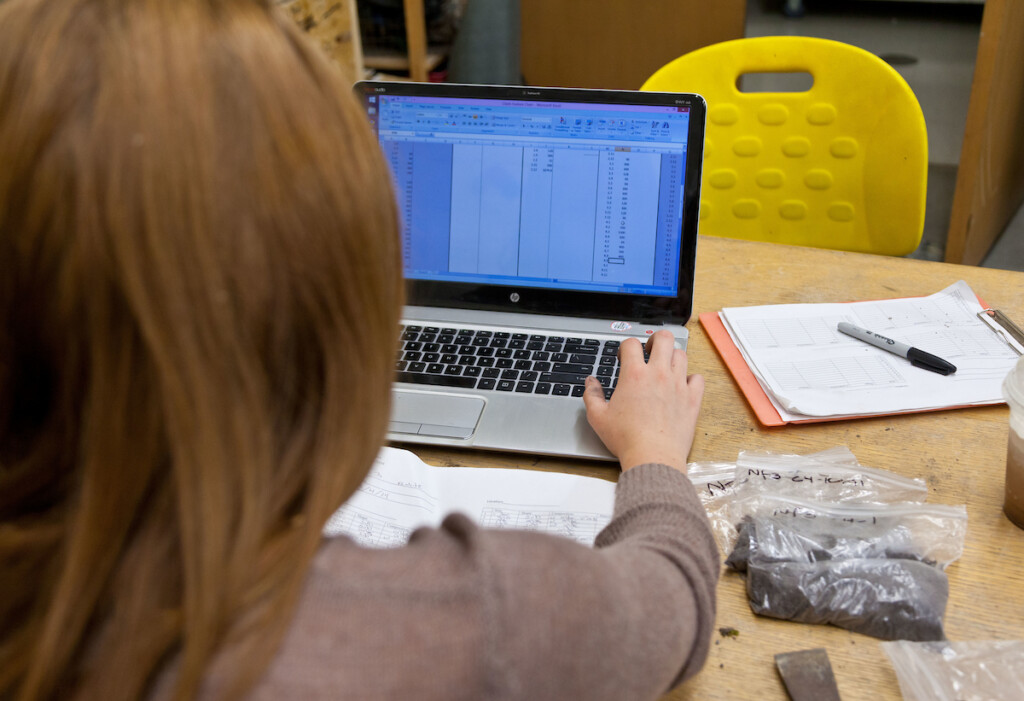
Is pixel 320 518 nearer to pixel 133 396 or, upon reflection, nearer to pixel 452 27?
pixel 133 396

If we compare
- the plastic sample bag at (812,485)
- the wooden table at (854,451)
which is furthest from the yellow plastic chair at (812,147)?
the plastic sample bag at (812,485)

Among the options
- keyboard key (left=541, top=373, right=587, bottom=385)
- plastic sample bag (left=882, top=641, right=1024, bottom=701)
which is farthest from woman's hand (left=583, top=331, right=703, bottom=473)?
plastic sample bag (left=882, top=641, right=1024, bottom=701)

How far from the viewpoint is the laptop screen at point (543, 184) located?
2.90 feet

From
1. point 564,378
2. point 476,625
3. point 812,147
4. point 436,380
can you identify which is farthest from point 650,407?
point 812,147

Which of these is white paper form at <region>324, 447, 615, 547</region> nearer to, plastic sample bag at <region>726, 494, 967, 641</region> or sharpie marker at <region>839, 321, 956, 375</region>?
plastic sample bag at <region>726, 494, 967, 641</region>

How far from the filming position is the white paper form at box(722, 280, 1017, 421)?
81cm

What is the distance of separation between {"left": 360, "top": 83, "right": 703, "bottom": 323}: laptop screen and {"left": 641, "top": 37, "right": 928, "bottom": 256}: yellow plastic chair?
497 millimetres

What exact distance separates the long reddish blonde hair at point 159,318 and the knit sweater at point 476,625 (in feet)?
0.08

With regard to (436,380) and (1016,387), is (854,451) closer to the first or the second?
(1016,387)

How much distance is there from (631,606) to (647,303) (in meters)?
0.53

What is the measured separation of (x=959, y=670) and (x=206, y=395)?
1.62ft

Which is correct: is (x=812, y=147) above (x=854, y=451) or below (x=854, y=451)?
above

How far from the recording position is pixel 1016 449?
66 centimetres

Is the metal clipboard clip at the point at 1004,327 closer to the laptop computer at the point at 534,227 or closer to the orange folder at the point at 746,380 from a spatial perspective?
the orange folder at the point at 746,380
